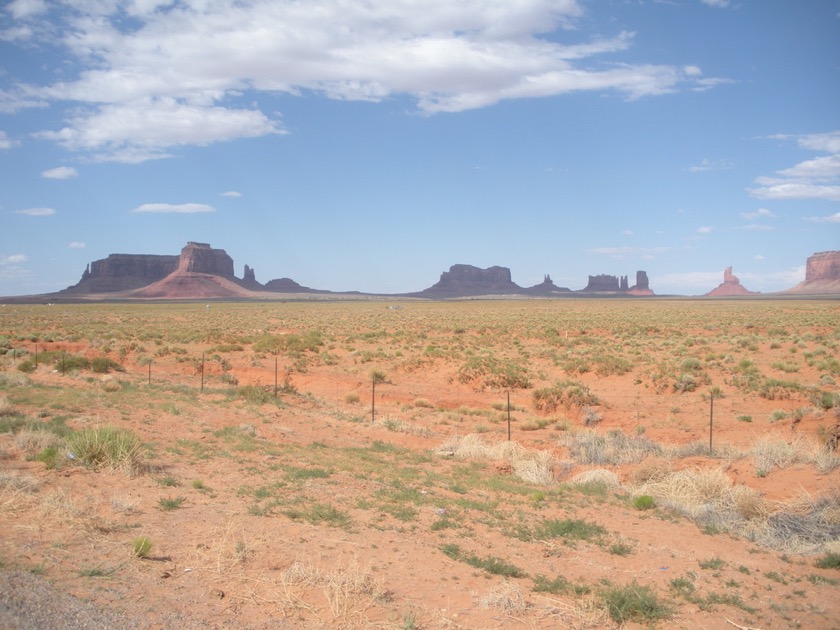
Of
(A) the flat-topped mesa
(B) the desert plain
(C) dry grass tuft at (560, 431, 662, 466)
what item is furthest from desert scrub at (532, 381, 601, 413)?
(A) the flat-topped mesa

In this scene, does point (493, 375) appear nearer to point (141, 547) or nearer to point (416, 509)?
point (416, 509)

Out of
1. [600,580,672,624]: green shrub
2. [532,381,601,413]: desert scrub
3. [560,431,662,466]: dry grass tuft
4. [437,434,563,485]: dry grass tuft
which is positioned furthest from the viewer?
[532,381,601,413]: desert scrub

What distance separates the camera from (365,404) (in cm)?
2512

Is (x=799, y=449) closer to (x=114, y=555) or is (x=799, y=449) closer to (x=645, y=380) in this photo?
(x=114, y=555)

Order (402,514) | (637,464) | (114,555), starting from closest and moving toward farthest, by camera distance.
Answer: (114,555) → (402,514) → (637,464)

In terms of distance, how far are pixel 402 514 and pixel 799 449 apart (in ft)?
29.1

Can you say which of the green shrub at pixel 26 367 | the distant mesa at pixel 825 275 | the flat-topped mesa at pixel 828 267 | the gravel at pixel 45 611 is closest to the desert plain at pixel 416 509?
the gravel at pixel 45 611

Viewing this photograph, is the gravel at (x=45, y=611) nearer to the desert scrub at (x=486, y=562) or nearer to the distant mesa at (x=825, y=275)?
the desert scrub at (x=486, y=562)

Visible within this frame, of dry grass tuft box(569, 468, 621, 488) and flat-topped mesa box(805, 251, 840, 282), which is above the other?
flat-topped mesa box(805, 251, 840, 282)

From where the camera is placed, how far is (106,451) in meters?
10.4

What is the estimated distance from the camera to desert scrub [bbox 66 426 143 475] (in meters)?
10.3

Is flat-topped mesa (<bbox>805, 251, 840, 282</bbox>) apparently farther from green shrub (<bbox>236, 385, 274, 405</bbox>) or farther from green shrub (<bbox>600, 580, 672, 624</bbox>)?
green shrub (<bbox>600, 580, 672, 624</bbox>)

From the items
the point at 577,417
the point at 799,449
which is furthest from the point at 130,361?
the point at 799,449

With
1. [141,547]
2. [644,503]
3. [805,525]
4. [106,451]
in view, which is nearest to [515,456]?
[644,503]
